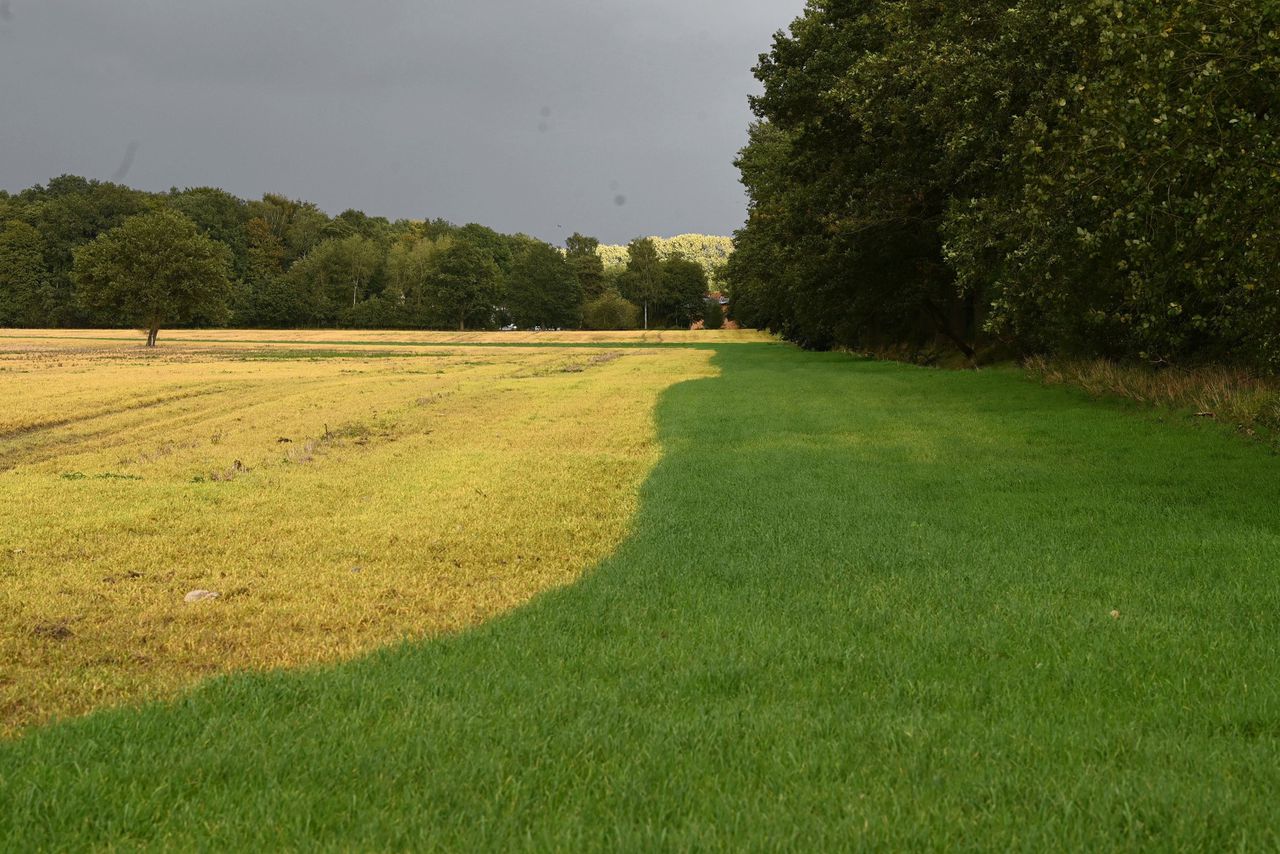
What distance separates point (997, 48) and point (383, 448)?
13477 millimetres

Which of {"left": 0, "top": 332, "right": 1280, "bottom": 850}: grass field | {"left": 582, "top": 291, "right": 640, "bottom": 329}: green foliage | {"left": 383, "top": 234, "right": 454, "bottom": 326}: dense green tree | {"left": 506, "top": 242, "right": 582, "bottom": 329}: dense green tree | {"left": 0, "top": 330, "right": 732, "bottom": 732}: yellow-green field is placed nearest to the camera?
{"left": 0, "top": 332, "right": 1280, "bottom": 850}: grass field

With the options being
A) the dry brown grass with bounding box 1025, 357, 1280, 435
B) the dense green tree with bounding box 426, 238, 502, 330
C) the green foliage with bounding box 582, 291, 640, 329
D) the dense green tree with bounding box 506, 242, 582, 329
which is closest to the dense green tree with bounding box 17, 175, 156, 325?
the dense green tree with bounding box 426, 238, 502, 330

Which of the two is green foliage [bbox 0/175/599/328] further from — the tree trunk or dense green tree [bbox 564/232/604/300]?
the tree trunk

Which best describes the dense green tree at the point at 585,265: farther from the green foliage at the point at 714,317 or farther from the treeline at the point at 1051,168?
the treeline at the point at 1051,168

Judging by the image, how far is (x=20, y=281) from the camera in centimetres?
11800

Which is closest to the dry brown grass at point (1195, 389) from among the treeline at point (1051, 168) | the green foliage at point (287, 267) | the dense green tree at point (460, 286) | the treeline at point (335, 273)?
the treeline at point (1051, 168)

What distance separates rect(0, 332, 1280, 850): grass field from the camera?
358 centimetres

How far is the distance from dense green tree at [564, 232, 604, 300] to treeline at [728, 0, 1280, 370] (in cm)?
12019

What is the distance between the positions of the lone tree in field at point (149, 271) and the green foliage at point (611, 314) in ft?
250

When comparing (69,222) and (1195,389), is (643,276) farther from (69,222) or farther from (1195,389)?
(1195,389)

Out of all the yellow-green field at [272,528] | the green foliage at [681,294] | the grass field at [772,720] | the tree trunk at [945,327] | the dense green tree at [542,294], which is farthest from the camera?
the green foliage at [681,294]

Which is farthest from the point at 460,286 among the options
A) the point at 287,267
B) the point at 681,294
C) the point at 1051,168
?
the point at 1051,168

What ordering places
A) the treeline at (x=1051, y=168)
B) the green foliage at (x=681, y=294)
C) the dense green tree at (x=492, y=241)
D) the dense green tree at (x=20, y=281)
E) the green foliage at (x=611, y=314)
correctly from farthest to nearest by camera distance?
the dense green tree at (x=492, y=241) → the green foliage at (x=681, y=294) → the green foliage at (x=611, y=314) → the dense green tree at (x=20, y=281) → the treeline at (x=1051, y=168)

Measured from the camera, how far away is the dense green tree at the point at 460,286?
13225 cm
